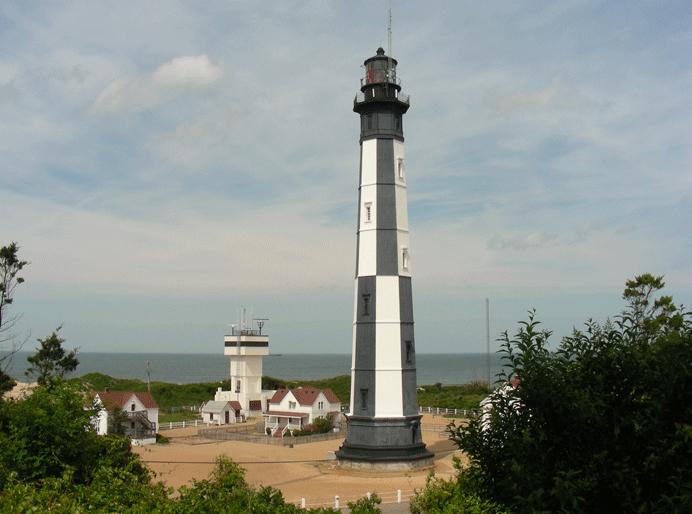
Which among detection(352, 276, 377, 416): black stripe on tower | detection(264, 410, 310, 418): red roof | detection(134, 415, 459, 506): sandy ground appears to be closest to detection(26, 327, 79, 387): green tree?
detection(134, 415, 459, 506): sandy ground

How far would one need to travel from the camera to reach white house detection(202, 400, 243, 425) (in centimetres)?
5538

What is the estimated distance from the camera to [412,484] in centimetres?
2764

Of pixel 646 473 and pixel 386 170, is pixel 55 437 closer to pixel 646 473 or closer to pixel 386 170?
pixel 646 473

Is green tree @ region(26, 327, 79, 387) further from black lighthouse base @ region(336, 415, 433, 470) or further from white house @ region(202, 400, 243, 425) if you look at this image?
white house @ region(202, 400, 243, 425)

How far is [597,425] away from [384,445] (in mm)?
20616

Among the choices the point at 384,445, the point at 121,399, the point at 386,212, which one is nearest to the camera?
the point at 384,445

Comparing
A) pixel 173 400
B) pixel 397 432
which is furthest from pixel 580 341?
pixel 173 400

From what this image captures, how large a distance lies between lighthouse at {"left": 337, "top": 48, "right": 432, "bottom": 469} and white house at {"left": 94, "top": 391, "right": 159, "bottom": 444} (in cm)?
1801

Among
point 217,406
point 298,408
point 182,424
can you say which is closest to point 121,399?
point 182,424

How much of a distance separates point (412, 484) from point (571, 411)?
18390 millimetres

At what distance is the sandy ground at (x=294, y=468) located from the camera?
88.9 ft

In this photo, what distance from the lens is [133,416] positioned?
4525cm

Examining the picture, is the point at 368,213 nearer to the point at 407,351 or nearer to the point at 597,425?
the point at 407,351

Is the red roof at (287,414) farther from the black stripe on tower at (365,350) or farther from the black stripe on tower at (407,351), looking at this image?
the black stripe on tower at (407,351)
